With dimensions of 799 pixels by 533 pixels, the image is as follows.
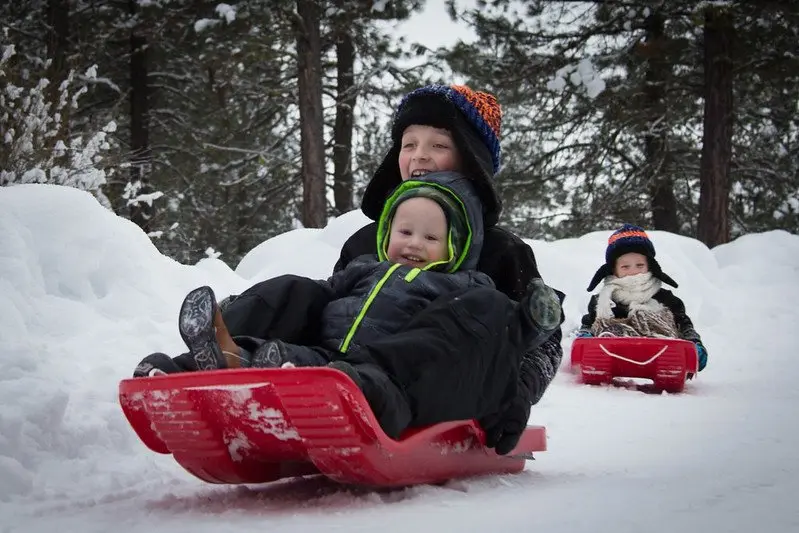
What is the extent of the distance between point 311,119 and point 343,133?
2.82 metres

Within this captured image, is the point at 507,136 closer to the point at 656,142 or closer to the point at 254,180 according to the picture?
the point at 656,142

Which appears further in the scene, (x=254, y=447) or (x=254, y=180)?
(x=254, y=180)

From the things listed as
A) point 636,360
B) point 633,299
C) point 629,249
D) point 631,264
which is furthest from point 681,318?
point 636,360

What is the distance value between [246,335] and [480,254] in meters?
0.86

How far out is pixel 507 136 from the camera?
1244 cm

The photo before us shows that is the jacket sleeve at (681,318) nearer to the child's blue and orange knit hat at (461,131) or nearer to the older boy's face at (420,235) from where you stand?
the child's blue and orange knit hat at (461,131)

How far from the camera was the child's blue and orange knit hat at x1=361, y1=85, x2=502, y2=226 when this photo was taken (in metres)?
2.60

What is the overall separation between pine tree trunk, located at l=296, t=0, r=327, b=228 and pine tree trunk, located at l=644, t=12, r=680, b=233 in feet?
15.5

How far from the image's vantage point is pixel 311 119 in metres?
10.3

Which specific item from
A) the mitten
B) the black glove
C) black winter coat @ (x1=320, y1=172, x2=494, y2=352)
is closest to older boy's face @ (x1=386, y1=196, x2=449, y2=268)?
black winter coat @ (x1=320, y1=172, x2=494, y2=352)

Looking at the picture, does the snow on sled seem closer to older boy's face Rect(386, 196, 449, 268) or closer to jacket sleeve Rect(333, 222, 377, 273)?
older boy's face Rect(386, 196, 449, 268)

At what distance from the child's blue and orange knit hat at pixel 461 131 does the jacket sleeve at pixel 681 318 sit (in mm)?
3270

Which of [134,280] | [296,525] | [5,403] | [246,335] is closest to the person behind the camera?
[296,525]

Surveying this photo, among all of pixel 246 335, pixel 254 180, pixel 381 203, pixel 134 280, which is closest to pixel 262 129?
pixel 254 180
